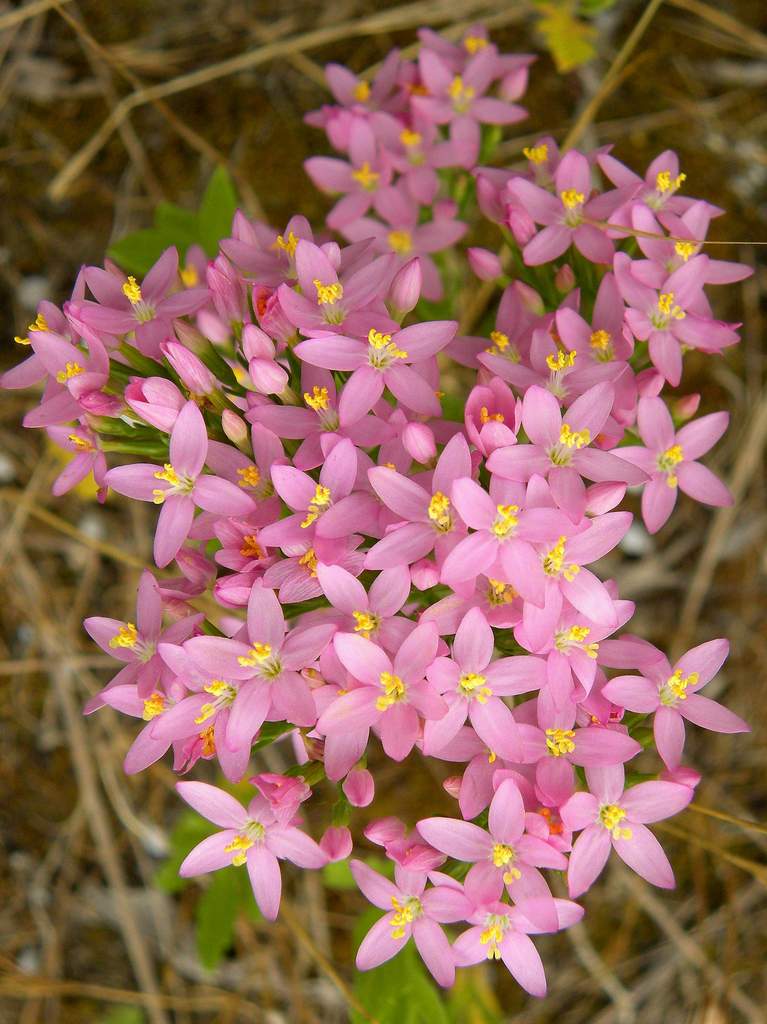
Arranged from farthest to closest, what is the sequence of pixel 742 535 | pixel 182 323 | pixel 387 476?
pixel 742 535, pixel 182 323, pixel 387 476

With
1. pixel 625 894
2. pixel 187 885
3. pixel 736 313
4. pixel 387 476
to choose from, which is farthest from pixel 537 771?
pixel 736 313

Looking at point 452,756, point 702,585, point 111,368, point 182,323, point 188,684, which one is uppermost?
point 182,323

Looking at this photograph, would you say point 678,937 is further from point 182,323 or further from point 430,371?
point 182,323

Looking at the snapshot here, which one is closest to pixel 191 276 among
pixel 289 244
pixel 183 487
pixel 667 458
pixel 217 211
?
pixel 217 211

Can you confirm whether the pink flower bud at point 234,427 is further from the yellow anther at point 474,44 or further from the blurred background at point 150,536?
the blurred background at point 150,536

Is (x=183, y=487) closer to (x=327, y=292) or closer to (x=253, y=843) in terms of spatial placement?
(x=327, y=292)

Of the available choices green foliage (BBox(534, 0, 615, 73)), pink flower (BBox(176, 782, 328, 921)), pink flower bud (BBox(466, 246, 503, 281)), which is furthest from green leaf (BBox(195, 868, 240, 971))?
green foliage (BBox(534, 0, 615, 73))
